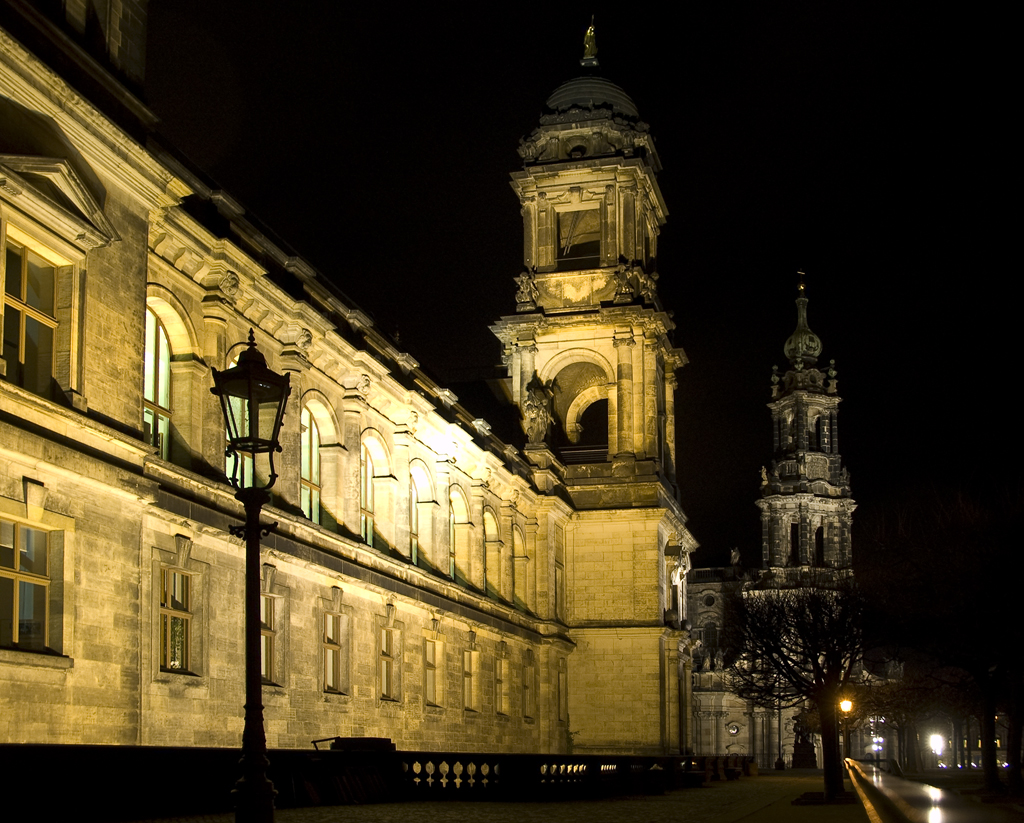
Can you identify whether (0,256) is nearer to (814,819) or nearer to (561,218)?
(814,819)

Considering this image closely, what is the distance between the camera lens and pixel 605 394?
61156 mm

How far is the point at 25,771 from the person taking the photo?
41.7 feet

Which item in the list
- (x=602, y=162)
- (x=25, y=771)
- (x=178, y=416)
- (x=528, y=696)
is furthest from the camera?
(x=602, y=162)

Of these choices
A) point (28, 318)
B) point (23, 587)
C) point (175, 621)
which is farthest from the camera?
point (175, 621)

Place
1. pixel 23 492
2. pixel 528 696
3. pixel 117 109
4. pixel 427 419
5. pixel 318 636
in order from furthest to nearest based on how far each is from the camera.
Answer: pixel 528 696 < pixel 427 419 < pixel 318 636 < pixel 117 109 < pixel 23 492

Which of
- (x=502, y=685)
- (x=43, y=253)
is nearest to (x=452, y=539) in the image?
(x=502, y=685)

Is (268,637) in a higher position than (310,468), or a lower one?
lower

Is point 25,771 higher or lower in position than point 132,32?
lower

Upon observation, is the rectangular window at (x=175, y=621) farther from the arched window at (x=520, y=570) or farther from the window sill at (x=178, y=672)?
the arched window at (x=520, y=570)

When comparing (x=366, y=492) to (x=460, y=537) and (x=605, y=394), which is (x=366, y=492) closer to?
(x=460, y=537)

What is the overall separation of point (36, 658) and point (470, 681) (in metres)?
24.9

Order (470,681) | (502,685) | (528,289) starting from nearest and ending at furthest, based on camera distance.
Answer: (470,681), (502,685), (528,289)

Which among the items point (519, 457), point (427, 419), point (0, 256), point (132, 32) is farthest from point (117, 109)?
point (519, 457)

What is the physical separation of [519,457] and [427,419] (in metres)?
11.5
